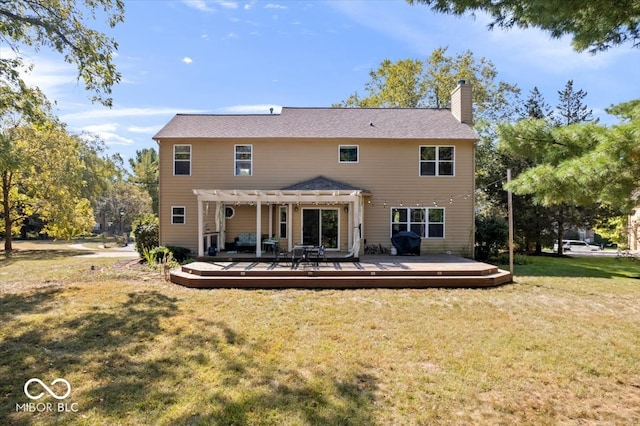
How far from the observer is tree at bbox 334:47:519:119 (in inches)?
1008

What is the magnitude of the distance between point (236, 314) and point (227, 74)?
39.4 feet

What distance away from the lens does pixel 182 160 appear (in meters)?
15.3

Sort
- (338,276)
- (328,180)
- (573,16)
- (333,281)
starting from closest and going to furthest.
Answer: (573,16) < (333,281) < (338,276) < (328,180)

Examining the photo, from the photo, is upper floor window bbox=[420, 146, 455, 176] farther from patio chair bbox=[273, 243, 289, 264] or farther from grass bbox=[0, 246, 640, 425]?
grass bbox=[0, 246, 640, 425]

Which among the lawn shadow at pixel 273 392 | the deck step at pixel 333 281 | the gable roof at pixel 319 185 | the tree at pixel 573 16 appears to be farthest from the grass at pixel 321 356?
the gable roof at pixel 319 185

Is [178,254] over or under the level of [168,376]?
over

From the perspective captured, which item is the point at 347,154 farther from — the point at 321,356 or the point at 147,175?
the point at 147,175

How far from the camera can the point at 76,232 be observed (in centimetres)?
2312

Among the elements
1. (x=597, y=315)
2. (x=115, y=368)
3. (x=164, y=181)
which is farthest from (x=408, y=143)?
(x=115, y=368)

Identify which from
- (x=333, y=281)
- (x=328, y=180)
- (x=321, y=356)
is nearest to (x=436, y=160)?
(x=328, y=180)

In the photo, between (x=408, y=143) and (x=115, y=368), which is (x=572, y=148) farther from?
(x=408, y=143)

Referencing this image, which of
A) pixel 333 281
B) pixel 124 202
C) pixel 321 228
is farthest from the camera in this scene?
pixel 124 202

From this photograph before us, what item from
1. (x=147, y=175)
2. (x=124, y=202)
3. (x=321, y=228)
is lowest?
(x=321, y=228)

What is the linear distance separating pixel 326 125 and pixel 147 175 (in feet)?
123
